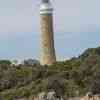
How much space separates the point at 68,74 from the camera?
61.0 meters

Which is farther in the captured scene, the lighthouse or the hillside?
the lighthouse

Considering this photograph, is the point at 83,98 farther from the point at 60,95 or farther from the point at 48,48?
the point at 48,48

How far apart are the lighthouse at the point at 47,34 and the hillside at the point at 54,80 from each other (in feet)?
23.4

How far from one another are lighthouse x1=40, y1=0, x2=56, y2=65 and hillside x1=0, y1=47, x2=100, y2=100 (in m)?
7.12

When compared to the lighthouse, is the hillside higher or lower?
lower

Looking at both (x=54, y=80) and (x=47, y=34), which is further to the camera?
(x=47, y=34)

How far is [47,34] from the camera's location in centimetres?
7712

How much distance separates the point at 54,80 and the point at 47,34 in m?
20.8

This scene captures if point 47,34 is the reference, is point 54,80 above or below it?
below

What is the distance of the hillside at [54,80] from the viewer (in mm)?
55531

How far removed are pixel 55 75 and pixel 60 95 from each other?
19.5 feet

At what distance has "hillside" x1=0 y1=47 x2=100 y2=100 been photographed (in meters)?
55.5

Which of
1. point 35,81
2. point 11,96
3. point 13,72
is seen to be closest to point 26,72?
point 13,72

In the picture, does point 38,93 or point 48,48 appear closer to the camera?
point 38,93
